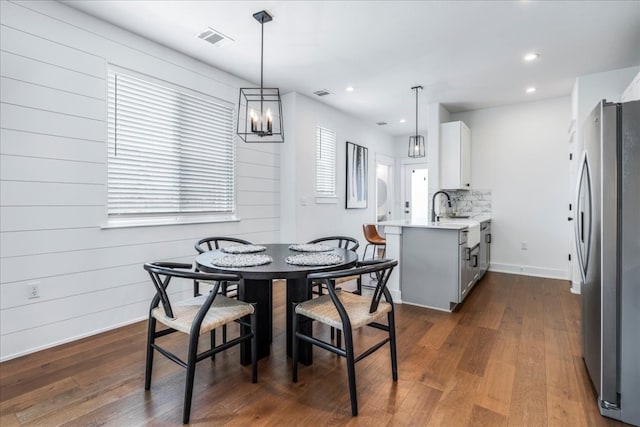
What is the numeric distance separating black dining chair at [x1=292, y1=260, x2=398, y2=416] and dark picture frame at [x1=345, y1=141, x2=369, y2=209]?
3577 millimetres

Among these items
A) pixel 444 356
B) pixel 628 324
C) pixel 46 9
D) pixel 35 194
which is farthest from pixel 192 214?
pixel 628 324

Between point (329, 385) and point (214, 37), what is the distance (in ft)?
10.1

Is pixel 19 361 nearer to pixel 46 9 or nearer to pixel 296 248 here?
pixel 296 248

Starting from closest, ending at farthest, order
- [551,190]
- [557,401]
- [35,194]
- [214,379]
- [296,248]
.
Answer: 1. [557,401]
2. [214,379]
3. [35,194]
4. [296,248]
5. [551,190]

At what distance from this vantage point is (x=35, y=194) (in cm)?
242

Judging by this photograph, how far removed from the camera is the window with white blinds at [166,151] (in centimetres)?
293

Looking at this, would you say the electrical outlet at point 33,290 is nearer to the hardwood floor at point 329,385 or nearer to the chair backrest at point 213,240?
the hardwood floor at point 329,385

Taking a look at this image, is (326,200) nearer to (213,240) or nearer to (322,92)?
(322,92)

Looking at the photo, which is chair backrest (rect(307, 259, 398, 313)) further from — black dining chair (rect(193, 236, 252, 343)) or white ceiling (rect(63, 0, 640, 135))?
white ceiling (rect(63, 0, 640, 135))

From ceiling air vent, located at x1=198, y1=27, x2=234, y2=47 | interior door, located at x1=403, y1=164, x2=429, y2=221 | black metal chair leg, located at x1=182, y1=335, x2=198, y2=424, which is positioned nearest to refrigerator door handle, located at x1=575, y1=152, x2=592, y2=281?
black metal chair leg, located at x1=182, y1=335, x2=198, y2=424

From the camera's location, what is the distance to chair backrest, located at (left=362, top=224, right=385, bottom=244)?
15.8ft

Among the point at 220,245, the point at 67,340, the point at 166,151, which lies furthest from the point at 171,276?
the point at 220,245

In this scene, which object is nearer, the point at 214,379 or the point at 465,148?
the point at 214,379

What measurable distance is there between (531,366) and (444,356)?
56cm
